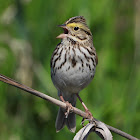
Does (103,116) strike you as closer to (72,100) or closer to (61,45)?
(72,100)

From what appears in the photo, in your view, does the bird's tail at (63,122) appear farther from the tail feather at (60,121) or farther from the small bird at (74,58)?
the small bird at (74,58)

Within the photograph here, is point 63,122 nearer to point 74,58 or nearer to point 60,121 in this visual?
point 60,121

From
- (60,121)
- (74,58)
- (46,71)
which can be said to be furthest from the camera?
(46,71)

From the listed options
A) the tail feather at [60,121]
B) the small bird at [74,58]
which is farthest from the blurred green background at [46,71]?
the small bird at [74,58]

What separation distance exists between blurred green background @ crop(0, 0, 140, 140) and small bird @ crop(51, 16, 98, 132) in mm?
325

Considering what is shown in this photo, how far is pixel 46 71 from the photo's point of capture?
10.7 feet

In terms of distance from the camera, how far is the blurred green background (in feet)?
10.5

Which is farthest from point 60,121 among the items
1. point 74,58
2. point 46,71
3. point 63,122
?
point 74,58

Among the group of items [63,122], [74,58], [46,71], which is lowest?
[63,122]

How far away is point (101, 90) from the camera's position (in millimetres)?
3291

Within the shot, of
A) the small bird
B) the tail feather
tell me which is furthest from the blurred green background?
the small bird

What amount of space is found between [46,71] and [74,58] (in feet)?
1.62

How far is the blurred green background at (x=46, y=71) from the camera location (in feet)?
10.5

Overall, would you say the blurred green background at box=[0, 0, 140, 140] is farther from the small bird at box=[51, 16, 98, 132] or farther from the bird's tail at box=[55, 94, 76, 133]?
the small bird at box=[51, 16, 98, 132]
